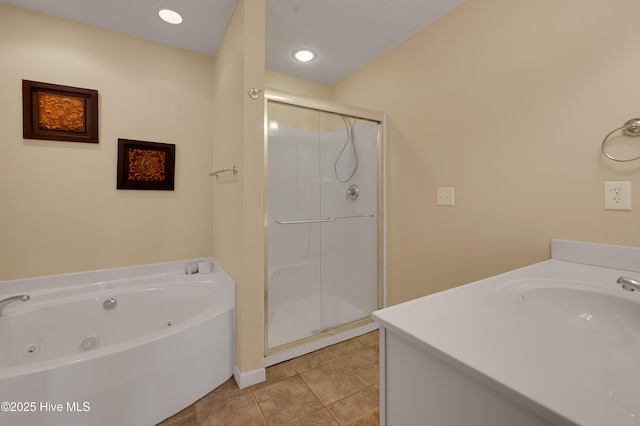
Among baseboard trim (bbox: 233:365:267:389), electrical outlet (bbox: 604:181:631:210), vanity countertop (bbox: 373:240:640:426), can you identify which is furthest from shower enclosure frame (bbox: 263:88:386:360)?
electrical outlet (bbox: 604:181:631:210)

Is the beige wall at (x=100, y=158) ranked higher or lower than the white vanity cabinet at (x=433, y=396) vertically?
higher

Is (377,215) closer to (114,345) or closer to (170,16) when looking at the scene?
(114,345)

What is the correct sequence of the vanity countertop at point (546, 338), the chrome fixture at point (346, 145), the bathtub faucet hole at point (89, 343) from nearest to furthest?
the vanity countertop at point (546, 338)
the bathtub faucet hole at point (89, 343)
the chrome fixture at point (346, 145)

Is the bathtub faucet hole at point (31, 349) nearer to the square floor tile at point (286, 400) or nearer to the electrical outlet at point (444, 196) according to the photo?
the square floor tile at point (286, 400)

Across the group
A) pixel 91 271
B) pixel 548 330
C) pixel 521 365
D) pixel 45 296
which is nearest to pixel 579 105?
A: pixel 548 330

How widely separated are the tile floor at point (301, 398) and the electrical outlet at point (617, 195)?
1480 mm

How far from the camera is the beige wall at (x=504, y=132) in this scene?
1.16 m

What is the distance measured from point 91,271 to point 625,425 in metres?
2.63

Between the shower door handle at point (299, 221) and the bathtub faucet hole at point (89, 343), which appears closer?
the bathtub faucet hole at point (89, 343)

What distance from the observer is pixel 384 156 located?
2.27m

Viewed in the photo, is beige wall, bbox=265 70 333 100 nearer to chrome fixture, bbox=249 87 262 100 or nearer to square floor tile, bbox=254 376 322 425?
chrome fixture, bbox=249 87 262 100

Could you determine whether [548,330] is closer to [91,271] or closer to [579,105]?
[579,105]

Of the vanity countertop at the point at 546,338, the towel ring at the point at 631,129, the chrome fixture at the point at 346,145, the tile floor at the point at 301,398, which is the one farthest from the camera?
the chrome fixture at the point at 346,145

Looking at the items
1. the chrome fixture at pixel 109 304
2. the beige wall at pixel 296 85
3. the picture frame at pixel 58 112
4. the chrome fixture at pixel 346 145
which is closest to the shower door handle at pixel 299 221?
the chrome fixture at pixel 346 145
